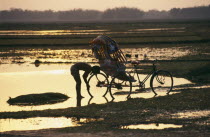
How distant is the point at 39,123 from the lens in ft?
38.5

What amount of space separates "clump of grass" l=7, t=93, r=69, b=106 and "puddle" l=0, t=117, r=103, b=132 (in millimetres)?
3231

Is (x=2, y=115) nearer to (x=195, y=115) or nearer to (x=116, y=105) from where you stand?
(x=116, y=105)

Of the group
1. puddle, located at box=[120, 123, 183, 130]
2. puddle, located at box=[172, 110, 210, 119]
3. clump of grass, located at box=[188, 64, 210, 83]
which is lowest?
puddle, located at box=[120, 123, 183, 130]

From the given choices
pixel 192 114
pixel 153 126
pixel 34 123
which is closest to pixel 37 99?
pixel 34 123

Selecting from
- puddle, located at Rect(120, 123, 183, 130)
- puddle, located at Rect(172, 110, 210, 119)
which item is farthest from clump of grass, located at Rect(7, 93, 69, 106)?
puddle, located at Rect(120, 123, 183, 130)

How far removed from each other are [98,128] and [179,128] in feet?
6.00

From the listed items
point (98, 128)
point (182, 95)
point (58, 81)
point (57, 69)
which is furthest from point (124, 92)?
point (57, 69)

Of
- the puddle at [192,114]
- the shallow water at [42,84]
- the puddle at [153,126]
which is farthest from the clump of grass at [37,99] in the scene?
the puddle at [153,126]

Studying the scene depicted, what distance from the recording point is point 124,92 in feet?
57.2

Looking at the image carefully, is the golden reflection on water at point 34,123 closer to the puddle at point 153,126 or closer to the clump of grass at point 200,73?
the puddle at point 153,126

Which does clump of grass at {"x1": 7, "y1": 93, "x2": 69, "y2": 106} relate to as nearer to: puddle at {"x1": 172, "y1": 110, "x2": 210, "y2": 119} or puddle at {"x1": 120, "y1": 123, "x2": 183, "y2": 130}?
puddle at {"x1": 172, "y1": 110, "x2": 210, "y2": 119}

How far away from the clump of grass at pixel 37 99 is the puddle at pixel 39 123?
323 centimetres

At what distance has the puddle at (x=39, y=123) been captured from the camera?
444 inches

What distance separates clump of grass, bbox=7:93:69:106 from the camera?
15625 millimetres
